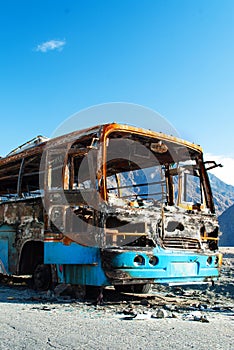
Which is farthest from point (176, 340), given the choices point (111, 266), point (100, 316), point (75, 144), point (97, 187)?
point (75, 144)

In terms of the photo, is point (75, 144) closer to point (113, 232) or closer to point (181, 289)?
point (113, 232)

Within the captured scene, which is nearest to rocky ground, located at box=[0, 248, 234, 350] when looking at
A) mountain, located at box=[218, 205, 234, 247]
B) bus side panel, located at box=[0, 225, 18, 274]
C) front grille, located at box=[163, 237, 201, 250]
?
bus side panel, located at box=[0, 225, 18, 274]

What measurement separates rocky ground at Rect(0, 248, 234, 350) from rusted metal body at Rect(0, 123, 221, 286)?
45cm

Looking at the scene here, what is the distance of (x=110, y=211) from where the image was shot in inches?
249

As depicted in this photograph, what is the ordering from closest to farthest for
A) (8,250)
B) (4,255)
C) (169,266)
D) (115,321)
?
(115,321), (169,266), (8,250), (4,255)

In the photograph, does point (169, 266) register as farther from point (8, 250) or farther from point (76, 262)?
point (8, 250)

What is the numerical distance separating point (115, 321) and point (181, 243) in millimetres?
2212

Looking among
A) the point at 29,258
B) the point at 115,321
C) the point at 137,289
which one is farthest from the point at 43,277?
the point at 115,321

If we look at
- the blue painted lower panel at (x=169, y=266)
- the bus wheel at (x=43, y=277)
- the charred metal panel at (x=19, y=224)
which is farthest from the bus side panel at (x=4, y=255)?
the blue painted lower panel at (x=169, y=266)

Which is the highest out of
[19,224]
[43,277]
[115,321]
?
[19,224]

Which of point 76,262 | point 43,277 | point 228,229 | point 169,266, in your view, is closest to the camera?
point 76,262

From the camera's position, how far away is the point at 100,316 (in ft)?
18.1

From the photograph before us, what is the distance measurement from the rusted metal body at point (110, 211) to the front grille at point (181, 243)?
17 mm

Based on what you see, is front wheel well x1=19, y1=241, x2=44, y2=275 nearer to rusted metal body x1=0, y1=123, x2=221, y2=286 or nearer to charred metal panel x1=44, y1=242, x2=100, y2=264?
rusted metal body x1=0, y1=123, x2=221, y2=286
